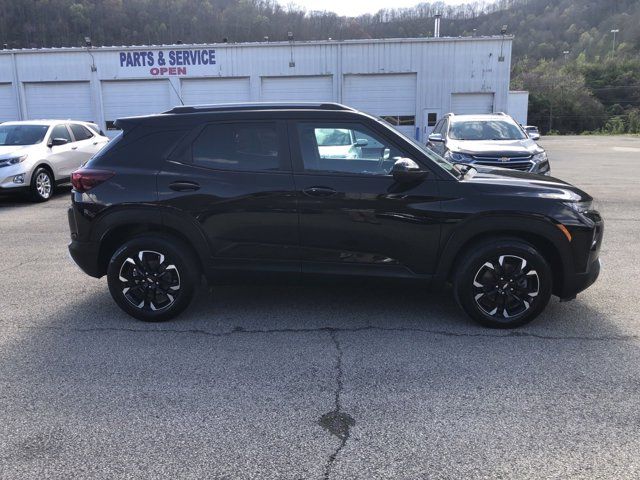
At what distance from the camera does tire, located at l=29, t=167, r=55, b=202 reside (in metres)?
11.4

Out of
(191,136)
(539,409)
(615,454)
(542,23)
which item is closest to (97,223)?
(191,136)

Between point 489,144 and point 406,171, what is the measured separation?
640 centimetres

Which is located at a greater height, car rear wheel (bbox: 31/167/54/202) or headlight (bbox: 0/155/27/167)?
headlight (bbox: 0/155/27/167)

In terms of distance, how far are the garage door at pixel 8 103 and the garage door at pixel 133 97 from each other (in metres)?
4.45

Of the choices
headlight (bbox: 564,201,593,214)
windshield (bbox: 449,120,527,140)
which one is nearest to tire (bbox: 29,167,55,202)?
windshield (bbox: 449,120,527,140)

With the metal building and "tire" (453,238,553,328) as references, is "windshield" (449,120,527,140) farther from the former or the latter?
the metal building

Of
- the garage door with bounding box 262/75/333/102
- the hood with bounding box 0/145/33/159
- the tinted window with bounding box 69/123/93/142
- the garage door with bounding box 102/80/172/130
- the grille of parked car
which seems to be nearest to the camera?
the grille of parked car

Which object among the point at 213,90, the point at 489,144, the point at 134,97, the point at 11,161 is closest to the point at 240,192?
the point at 489,144

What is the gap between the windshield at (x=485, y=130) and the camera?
10.9m

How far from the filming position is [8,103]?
25.6 m

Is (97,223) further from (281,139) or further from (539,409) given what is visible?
(539,409)

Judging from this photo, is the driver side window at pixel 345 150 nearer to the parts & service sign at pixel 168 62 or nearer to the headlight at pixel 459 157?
the headlight at pixel 459 157

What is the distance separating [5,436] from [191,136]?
2631mm

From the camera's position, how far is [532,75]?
7731 cm
